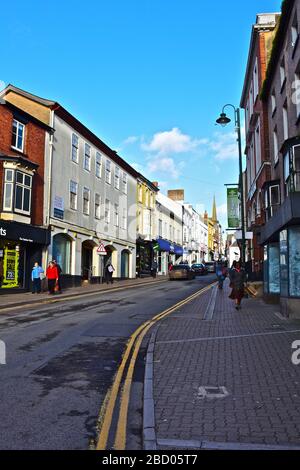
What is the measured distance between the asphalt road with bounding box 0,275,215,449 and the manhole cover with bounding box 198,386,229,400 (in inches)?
38.9

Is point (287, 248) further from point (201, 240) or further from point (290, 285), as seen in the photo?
point (201, 240)

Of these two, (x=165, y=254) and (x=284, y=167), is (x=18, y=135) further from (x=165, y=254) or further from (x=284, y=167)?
(x=165, y=254)

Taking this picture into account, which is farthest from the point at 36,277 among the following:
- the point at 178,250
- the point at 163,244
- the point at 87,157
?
the point at 178,250

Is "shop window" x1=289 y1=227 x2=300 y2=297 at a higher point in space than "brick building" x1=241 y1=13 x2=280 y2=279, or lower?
lower

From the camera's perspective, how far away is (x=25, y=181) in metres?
22.4

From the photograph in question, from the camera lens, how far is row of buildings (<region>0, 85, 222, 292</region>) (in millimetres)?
21562

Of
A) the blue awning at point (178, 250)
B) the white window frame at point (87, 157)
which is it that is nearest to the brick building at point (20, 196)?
the white window frame at point (87, 157)

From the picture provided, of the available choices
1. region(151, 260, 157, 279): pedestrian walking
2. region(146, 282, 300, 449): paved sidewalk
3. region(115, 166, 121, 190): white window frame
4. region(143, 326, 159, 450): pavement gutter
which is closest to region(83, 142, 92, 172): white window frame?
region(115, 166, 121, 190): white window frame

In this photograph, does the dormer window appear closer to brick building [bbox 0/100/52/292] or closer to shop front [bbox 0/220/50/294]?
brick building [bbox 0/100/52/292]

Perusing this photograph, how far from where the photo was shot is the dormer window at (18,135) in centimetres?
2227

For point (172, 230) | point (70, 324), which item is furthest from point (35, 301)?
point (172, 230)

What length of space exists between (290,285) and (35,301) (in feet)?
34.8

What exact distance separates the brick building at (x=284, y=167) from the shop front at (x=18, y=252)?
1171cm

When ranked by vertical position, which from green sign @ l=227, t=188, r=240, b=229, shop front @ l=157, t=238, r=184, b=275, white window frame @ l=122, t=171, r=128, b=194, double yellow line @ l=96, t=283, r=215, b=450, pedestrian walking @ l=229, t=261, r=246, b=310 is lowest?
double yellow line @ l=96, t=283, r=215, b=450
